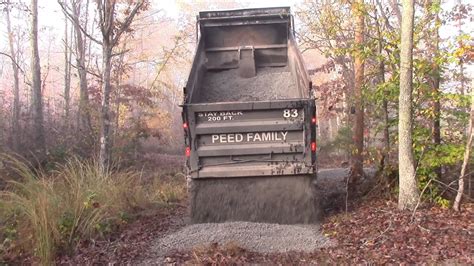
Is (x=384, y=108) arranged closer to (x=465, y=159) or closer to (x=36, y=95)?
(x=465, y=159)

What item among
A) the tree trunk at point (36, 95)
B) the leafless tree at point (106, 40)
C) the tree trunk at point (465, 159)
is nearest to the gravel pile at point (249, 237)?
the tree trunk at point (465, 159)

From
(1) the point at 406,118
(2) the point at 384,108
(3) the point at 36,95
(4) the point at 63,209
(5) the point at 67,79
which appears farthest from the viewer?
(5) the point at 67,79

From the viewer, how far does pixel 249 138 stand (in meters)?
6.64

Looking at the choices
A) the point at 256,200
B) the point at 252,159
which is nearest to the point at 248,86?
the point at 252,159

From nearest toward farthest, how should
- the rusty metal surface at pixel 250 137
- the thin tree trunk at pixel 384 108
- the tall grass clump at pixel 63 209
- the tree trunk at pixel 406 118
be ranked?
the tall grass clump at pixel 63 209 → the tree trunk at pixel 406 118 → the rusty metal surface at pixel 250 137 → the thin tree trunk at pixel 384 108

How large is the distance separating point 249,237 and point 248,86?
2.82m

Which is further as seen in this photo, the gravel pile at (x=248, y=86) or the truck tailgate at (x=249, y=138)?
the gravel pile at (x=248, y=86)

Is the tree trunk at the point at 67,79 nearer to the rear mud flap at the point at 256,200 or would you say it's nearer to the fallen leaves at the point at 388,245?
the rear mud flap at the point at 256,200

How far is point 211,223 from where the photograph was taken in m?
6.55

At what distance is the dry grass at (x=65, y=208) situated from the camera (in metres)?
5.52

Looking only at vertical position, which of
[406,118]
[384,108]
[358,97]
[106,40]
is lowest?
[406,118]

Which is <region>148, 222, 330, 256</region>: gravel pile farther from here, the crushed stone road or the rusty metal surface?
the rusty metal surface

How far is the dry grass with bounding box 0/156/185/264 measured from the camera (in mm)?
5520

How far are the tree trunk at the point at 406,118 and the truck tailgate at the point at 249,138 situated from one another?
1.26 meters
